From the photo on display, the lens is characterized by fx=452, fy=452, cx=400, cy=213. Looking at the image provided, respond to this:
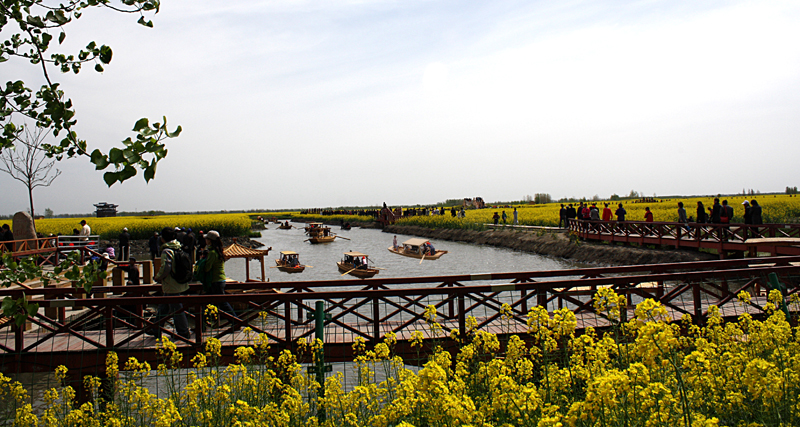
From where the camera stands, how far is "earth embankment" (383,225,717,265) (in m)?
23.6

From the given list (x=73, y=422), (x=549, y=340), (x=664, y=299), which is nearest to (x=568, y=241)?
(x=664, y=299)

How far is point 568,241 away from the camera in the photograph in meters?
32.4

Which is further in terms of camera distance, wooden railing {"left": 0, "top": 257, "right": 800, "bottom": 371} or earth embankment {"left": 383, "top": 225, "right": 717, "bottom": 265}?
earth embankment {"left": 383, "top": 225, "right": 717, "bottom": 265}

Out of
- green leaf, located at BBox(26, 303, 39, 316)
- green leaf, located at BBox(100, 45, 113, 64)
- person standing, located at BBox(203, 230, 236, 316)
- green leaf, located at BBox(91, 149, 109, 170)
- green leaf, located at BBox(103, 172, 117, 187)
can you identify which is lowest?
person standing, located at BBox(203, 230, 236, 316)

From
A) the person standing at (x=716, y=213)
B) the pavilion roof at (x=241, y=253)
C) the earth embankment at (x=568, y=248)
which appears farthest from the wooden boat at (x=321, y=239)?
the person standing at (x=716, y=213)

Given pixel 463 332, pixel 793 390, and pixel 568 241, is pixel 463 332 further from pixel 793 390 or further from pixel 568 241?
pixel 568 241

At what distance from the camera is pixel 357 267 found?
27.3 metres

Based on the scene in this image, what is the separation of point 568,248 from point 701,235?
9.22 meters

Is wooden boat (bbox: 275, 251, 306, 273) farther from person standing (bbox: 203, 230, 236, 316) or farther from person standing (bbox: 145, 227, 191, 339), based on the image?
person standing (bbox: 203, 230, 236, 316)

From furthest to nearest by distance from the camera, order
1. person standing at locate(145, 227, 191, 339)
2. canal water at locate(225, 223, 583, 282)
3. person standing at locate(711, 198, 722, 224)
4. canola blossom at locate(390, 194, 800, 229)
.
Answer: canola blossom at locate(390, 194, 800, 229), canal water at locate(225, 223, 583, 282), person standing at locate(711, 198, 722, 224), person standing at locate(145, 227, 191, 339)

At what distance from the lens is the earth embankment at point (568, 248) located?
23594 mm

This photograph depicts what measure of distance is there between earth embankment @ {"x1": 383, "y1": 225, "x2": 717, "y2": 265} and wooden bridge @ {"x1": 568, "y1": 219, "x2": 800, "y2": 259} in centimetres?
57

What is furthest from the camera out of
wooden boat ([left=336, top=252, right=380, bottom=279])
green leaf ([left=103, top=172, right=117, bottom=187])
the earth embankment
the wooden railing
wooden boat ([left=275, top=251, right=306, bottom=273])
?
wooden boat ([left=275, top=251, right=306, bottom=273])

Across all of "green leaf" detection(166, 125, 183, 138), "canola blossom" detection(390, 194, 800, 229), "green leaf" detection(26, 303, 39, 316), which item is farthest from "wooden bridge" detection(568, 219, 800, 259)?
"green leaf" detection(26, 303, 39, 316)
